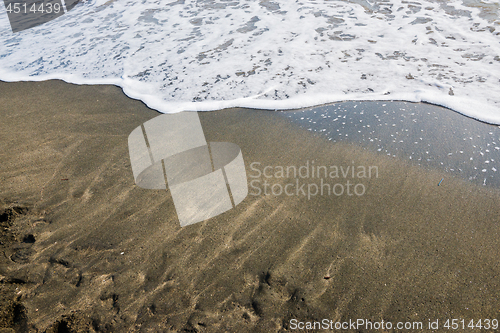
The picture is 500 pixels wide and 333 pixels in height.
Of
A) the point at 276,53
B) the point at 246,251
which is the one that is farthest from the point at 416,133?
the point at 276,53

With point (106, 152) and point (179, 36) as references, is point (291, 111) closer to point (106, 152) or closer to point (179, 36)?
point (106, 152)

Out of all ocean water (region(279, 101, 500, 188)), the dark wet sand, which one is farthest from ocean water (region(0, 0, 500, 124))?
the dark wet sand

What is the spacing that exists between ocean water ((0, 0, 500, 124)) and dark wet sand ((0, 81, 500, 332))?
141 centimetres

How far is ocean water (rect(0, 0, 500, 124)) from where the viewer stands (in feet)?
13.3

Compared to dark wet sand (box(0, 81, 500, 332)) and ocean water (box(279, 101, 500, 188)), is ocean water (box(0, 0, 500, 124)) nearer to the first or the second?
ocean water (box(279, 101, 500, 188))

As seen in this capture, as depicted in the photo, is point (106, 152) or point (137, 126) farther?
point (137, 126)

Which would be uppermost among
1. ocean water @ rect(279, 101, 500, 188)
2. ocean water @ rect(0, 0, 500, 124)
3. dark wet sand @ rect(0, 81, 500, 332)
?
ocean water @ rect(0, 0, 500, 124)

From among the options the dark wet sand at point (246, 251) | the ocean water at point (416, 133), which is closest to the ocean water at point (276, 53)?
the ocean water at point (416, 133)

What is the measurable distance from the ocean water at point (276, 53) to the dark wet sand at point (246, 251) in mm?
1410

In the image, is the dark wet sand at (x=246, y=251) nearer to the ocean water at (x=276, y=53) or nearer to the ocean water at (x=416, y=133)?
the ocean water at (x=416, y=133)

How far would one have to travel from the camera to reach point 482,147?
306 cm

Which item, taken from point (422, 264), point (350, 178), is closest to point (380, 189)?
point (350, 178)

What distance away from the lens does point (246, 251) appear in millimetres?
2287

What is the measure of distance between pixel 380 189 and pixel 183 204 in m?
1.84
